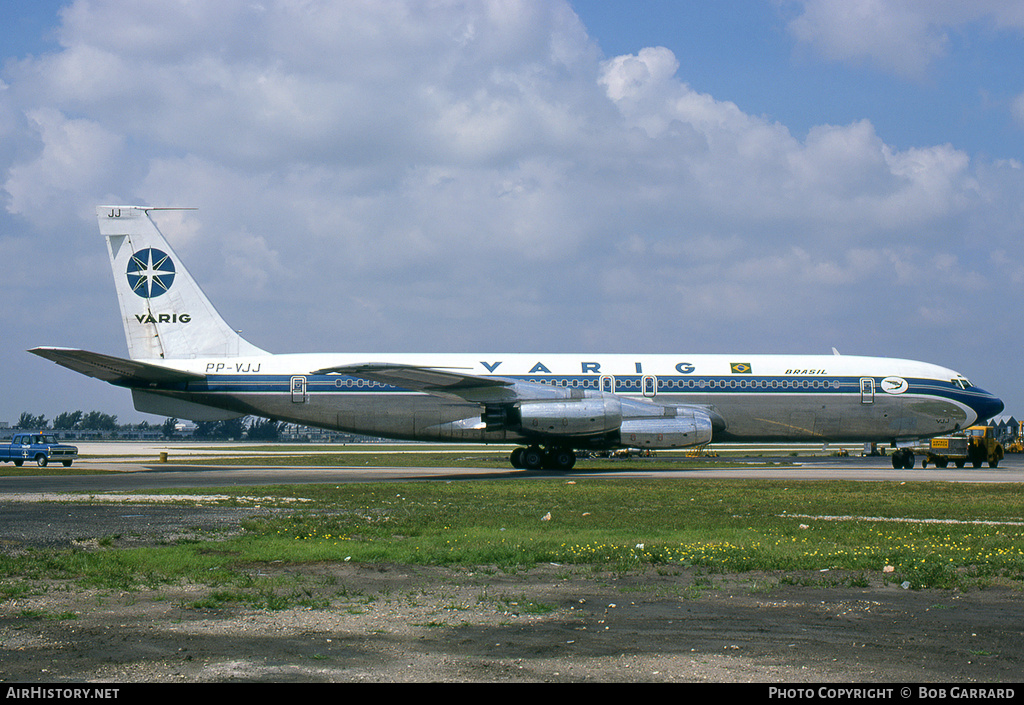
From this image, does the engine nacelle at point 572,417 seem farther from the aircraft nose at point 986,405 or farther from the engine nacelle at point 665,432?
the aircraft nose at point 986,405

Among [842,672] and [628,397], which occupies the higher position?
[628,397]

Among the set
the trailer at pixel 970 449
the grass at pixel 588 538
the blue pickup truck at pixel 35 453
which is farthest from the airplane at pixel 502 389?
the grass at pixel 588 538

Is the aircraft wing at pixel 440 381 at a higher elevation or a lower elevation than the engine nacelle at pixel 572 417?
higher

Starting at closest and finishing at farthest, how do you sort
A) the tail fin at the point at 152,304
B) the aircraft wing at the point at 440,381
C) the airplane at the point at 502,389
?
1. the aircraft wing at the point at 440,381
2. the airplane at the point at 502,389
3. the tail fin at the point at 152,304

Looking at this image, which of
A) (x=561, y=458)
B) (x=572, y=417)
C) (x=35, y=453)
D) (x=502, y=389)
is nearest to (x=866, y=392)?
(x=561, y=458)

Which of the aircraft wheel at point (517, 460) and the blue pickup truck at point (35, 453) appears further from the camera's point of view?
the blue pickup truck at point (35, 453)

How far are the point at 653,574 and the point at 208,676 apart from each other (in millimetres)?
5380

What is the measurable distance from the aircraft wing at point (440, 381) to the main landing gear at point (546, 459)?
3.25 m

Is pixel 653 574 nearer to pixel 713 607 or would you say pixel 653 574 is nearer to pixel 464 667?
pixel 713 607

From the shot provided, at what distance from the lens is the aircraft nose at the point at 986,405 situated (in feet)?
115

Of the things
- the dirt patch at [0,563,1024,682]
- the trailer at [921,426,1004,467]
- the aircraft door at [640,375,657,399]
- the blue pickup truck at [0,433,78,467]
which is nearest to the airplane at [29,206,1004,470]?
the aircraft door at [640,375,657,399]

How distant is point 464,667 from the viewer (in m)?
5.70

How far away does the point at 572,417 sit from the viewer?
29109 millimetres
